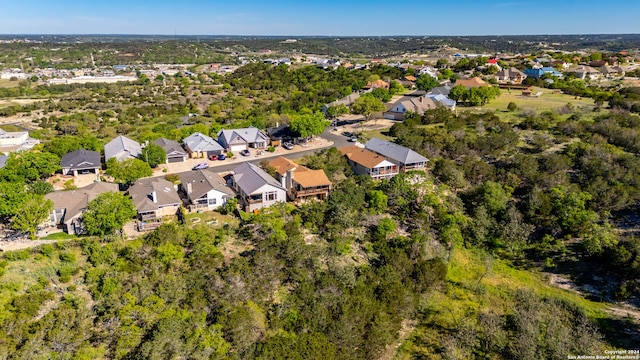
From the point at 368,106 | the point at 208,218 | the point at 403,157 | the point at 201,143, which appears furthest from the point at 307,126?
the point at 208,218

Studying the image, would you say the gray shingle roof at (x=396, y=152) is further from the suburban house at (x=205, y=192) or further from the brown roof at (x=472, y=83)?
the brown roof at (x=472, y=83)

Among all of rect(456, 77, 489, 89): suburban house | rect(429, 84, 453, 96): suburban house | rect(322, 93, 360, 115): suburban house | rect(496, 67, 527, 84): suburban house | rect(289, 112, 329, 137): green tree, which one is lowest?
rect(289, 112, 329, 137): green tree

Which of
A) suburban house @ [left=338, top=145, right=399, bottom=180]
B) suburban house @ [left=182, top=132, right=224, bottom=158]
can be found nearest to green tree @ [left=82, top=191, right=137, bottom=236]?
suburban house @ [left=182, top=132, right=224, bottom=158]

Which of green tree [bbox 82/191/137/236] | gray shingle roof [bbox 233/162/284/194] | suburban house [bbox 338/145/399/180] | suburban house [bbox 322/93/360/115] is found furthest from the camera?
suburban house [bbox 322/93/360/115]

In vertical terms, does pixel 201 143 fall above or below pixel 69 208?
above

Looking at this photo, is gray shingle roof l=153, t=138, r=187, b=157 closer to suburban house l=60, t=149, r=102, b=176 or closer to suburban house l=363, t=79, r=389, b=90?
suburban house l=60, t=149, r=102, b=176

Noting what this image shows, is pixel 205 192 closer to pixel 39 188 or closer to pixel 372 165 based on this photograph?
pixel 39 188

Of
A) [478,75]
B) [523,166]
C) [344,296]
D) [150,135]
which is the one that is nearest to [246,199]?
[344,296]
